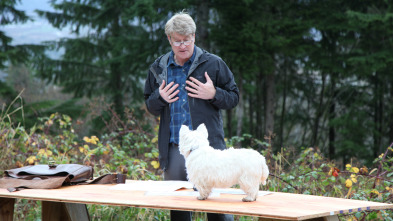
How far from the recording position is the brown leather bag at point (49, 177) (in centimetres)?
296

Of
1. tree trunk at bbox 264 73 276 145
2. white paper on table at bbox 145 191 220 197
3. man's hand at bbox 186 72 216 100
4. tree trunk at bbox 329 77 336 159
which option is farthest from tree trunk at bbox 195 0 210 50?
white paper on table at bbox 145 191 220 197

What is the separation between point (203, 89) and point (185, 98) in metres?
0.22

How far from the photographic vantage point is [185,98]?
2879 millimetres

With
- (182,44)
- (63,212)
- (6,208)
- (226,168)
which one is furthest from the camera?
(63,212)

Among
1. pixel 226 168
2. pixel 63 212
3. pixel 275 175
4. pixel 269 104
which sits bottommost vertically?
pixel 63 212

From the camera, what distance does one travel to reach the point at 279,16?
1166cm

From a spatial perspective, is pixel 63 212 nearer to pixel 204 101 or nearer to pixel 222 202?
pixel 204 101

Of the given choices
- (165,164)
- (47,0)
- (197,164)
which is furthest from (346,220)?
(47,0)

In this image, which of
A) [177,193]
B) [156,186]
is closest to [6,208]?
[156,186]

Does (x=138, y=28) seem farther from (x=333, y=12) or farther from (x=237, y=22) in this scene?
Result: (x=333, y=12)

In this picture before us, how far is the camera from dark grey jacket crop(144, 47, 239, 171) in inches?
112

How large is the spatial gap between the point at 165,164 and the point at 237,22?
8.97m

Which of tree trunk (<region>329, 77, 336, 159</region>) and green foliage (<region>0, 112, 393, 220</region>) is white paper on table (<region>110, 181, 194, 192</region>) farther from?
tree trunk (<region>329, 77, 336, 159</region>)

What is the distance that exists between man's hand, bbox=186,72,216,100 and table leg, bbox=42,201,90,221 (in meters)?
1.31
